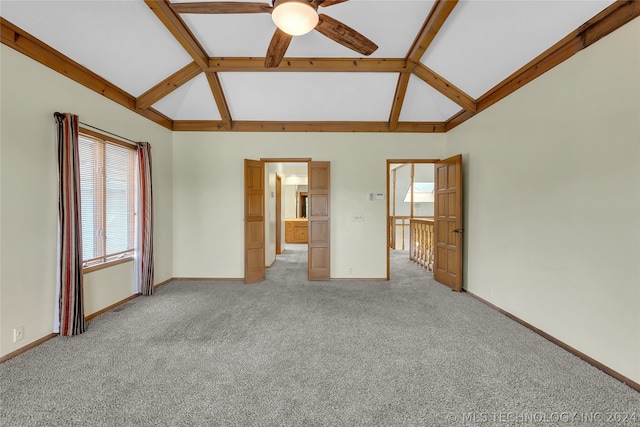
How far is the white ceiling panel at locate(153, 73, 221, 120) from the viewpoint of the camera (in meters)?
4.01

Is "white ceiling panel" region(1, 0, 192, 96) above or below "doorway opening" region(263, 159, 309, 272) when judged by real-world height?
above

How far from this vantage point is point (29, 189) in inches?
94.9

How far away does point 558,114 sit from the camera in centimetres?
255

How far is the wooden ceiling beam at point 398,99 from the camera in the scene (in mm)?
3783

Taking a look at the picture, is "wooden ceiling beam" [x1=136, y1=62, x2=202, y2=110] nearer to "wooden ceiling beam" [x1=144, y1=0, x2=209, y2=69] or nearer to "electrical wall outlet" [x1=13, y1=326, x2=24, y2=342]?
"wooden ceiling beam" [x1=144, y1=0, x2=209, y2=69]

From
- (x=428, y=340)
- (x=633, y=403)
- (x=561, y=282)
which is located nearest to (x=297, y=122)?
(x=428, y=340)

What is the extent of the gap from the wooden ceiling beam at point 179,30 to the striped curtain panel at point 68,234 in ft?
4.38

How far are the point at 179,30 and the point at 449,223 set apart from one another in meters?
4.43

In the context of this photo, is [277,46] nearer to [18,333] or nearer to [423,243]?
[18,333]

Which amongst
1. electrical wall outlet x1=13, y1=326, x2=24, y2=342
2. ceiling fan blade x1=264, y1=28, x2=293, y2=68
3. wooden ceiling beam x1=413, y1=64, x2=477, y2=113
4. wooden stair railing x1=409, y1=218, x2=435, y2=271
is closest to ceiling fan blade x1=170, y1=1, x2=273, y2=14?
ceiling fan blade x1=264, y1=28, x2=293, y2=68

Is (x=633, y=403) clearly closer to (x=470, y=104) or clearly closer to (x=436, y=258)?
(x=436, y=258)

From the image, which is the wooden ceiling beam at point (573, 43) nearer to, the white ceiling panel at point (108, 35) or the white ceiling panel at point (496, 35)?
the white ceiling panel at point (496, 35)

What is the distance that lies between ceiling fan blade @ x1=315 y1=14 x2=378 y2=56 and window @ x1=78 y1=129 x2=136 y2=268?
9.29 ft

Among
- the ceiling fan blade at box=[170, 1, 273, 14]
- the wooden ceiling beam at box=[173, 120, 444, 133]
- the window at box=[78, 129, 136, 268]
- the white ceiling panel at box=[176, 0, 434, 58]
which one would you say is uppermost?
the white ceiling panel at box=[176, 0, 434, 58]
